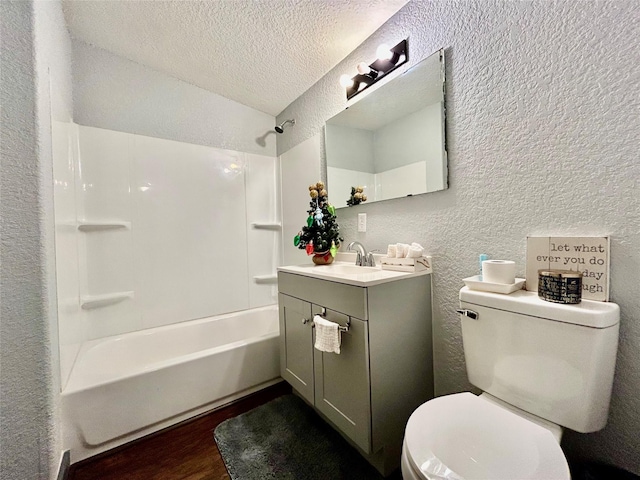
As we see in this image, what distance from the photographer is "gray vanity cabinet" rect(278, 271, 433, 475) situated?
1080 millimetres

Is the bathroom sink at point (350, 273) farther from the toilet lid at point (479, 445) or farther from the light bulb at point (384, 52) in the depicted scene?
the light bulb at point (384, 52)

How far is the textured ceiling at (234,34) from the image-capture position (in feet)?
4.61

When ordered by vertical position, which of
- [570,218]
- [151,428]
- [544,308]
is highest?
[570,218]

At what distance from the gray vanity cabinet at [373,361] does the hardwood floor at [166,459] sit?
56 centimetres

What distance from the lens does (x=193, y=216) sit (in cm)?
213

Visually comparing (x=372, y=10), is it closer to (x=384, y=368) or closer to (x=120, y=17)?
(x=120, y=17)

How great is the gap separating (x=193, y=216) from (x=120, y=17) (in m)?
1.27

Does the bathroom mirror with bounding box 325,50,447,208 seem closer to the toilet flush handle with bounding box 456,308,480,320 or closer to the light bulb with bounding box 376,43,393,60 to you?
the light bulb with bounding box 376,43,393,60

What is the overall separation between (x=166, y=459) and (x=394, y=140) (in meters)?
2.06

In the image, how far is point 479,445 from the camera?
713mm

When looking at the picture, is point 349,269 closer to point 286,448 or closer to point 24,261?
point 286,448

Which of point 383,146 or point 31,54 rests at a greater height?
point 31,54

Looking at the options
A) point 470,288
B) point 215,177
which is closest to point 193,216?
point 215,177

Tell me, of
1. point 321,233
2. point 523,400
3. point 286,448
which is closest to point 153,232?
point 321,233
